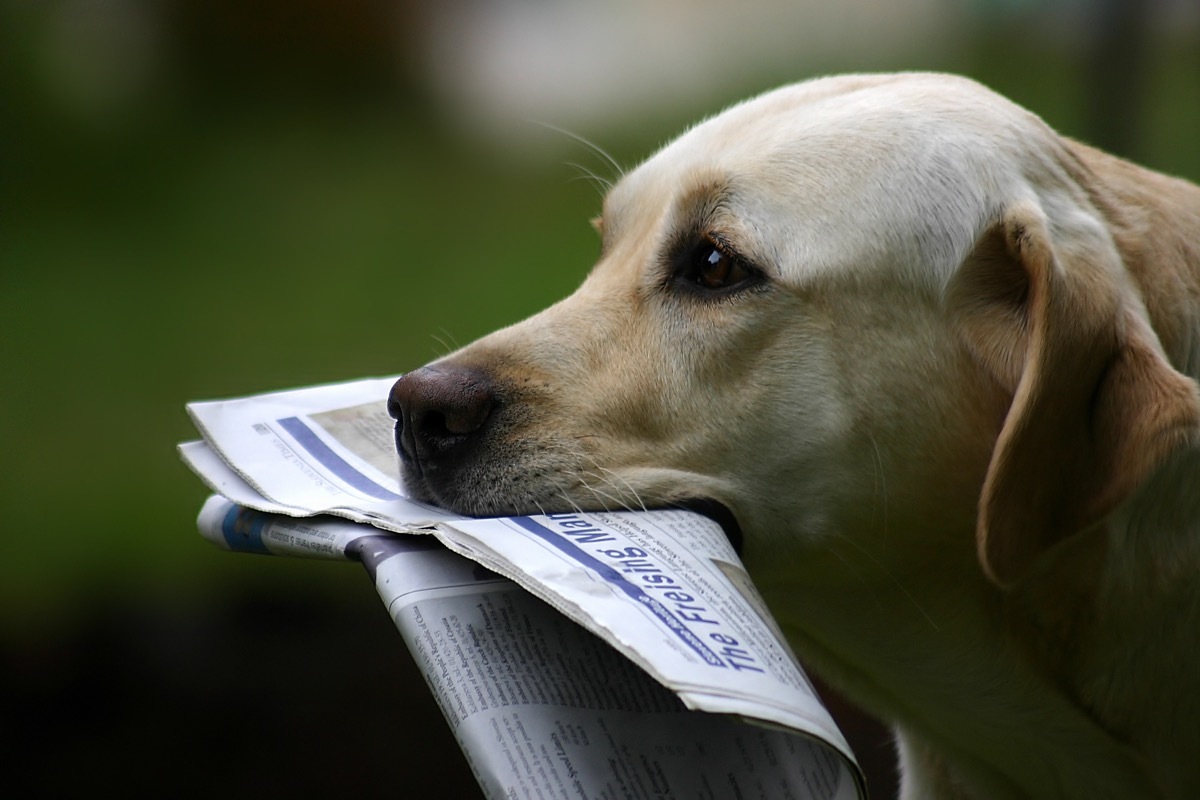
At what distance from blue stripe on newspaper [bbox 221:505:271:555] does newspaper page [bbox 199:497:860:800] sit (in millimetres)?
178

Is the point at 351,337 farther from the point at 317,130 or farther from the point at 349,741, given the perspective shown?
the point at 349,741

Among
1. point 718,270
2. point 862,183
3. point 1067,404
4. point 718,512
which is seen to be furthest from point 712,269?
point 1067,404

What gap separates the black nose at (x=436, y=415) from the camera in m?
1.34

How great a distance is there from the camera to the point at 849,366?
1.38m

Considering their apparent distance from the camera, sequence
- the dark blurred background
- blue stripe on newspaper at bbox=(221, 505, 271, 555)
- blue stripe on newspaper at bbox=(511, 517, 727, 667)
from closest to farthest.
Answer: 1. blue stripe on newspaper at bbox=(511, 517, 727, 667)
2. blue stripe on newspaper at bbox=(221, 505, 271, 555)
3. the dark blurred background

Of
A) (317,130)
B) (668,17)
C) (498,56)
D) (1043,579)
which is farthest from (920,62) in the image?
(1043,579)

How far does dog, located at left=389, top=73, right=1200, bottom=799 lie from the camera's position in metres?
1.32

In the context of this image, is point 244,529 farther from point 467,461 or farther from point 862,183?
point 862,183

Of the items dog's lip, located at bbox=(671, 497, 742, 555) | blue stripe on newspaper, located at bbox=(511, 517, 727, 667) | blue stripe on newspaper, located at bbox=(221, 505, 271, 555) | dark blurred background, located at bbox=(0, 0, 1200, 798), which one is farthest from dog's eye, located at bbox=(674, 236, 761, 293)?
dark blurred background, located at bbox=(0, 0, 1200, 798)

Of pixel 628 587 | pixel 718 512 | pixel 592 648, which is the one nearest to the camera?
pixel 628 587

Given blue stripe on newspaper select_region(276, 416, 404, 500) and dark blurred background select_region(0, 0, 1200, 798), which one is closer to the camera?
blue stripe on newspaper select_region(276, 416, 404, 500)

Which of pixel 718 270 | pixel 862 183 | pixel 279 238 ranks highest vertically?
pixel 862 183

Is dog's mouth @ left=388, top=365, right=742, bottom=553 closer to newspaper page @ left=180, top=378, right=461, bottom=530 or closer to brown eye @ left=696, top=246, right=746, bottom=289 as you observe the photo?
newspaper page @ left=180, top=378, right=461, bottom=530

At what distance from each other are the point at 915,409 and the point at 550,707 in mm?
614
